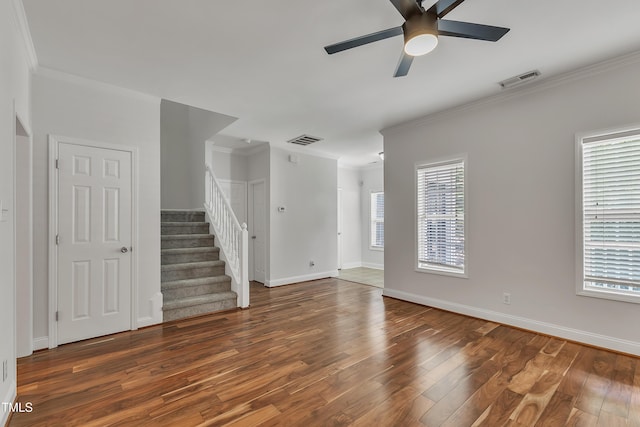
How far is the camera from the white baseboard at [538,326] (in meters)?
2.82

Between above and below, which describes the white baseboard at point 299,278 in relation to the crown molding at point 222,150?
below

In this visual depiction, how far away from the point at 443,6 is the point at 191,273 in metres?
4.31

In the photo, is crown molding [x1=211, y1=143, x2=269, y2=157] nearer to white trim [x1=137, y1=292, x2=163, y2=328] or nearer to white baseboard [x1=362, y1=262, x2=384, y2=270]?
white trim [x1=137, y1=292, x2=163, y2=328]

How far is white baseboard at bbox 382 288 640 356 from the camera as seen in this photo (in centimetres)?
282

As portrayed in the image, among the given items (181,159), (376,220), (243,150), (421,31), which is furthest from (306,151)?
(421,31)

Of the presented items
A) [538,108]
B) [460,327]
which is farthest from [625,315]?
[538,108]

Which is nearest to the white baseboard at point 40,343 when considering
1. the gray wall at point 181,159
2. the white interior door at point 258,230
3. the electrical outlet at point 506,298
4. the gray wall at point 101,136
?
the gray wall at point 101,136

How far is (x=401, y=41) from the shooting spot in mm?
2564

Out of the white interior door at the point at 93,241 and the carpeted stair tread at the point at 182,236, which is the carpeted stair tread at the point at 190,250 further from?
the white interior door at the point at 93,241

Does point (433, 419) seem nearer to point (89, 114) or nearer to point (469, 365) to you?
point (469, 365)

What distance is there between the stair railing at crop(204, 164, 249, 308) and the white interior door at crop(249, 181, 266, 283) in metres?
1.01

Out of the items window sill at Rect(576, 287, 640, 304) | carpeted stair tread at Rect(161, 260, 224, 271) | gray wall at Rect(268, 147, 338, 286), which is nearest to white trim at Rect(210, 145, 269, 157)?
gray wall at Rect(268, 147, 338, 286)

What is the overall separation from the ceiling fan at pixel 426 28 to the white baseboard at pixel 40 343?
3.82m

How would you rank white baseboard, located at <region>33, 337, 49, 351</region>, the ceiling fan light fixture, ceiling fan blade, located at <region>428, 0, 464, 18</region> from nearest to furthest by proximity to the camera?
ceiling fan blade, located at <region>428, 0, 464, 18</region> < the ceiling fan light fixture < white baseboard, located at <region>33, 337, 49, 351</region>
